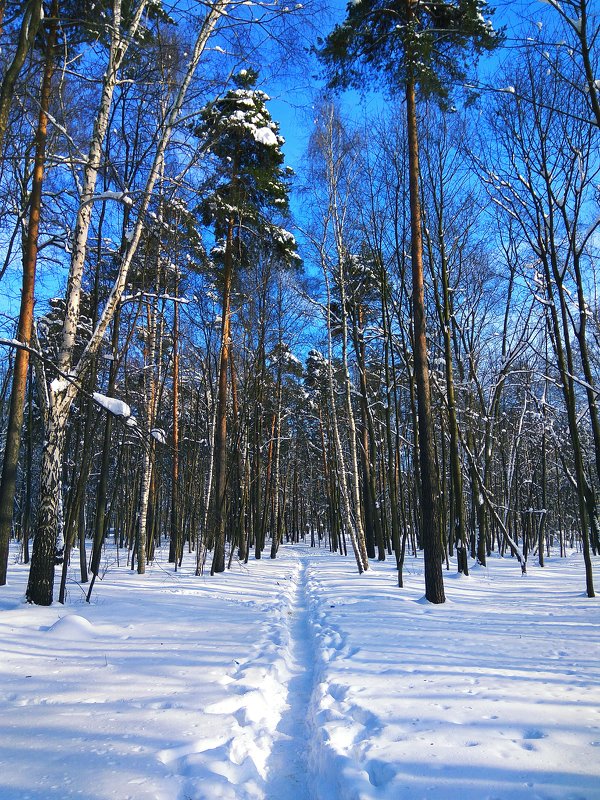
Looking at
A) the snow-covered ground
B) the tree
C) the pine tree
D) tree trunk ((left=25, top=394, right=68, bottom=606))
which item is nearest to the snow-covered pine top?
the pine tree

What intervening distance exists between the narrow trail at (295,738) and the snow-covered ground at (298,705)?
2 centimetres

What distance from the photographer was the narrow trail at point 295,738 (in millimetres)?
2770

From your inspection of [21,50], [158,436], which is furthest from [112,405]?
[21,50]

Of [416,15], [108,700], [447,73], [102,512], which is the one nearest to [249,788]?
[108,700]

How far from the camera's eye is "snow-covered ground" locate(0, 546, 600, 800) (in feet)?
8.51

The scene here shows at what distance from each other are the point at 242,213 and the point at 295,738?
12.8m

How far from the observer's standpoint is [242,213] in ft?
43.3

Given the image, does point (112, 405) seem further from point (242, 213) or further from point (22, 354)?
point (242, 213)

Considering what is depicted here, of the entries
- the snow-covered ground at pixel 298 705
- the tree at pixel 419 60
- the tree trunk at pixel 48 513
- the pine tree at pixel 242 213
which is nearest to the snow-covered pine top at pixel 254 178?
the pine tree at pixel 242 213

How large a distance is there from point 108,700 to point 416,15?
1195cm

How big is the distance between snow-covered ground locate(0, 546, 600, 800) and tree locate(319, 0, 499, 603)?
201 cm

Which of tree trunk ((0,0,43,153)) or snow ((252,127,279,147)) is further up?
snow ((252,127,279,147))

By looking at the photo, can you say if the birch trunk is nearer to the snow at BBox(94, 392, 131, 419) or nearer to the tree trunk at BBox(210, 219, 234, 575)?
the snow at BBox(94, 392, 131, 419)

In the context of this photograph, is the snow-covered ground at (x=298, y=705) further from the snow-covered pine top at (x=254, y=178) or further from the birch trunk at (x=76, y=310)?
the snow-covered pine top at (x=254, y=178)
